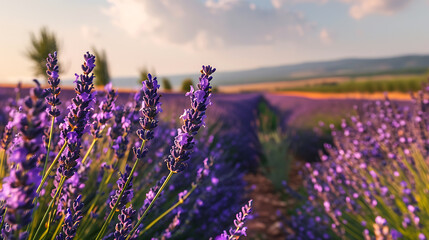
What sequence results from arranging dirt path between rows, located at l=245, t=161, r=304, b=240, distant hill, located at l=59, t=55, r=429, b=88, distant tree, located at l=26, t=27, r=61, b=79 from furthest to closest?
distant hill, located at l=59, t=55, r=429, b=88, distant tree, located at l=26, t=27, r=61, b=79, dirt path between rows, located at l=245, t=161, r=304, b=240

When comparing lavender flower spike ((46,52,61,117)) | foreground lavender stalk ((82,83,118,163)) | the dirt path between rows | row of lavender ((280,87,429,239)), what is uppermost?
lavender flower spike ((46,52,61,117))

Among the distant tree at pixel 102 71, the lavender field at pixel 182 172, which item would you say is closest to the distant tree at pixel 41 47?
the distant tree at pixel 102 71

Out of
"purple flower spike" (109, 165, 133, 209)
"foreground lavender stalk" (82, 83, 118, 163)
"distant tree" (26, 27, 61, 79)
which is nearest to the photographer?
"purple flower spike" (109, 165, 133, 209)

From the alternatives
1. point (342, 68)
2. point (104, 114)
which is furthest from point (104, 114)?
point (342, 68)

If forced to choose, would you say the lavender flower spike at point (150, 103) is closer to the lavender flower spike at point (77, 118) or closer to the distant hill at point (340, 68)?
the lavender flower spike at point (77, 118)

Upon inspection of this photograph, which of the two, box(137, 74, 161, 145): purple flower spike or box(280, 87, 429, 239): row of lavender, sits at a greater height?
box(137, 74, 161, 145): purple flower spike

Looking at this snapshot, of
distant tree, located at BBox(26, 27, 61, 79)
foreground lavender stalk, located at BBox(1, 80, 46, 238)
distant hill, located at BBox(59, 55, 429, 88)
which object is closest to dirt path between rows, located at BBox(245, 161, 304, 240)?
foreground lavender stalk, located at BBox(1, 80, 46, 238)

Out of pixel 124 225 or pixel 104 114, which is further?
pixel 104 114

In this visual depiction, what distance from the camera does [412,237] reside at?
6.26 feet

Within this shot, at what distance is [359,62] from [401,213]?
153 meters

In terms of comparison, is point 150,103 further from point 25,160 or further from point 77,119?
point 25,160

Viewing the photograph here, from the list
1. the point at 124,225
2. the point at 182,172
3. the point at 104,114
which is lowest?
the point at 182,172

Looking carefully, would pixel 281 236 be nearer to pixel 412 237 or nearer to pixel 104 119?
pixel 412 237

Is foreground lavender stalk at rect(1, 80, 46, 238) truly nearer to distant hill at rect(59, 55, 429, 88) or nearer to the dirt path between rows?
the dirt path between rows
